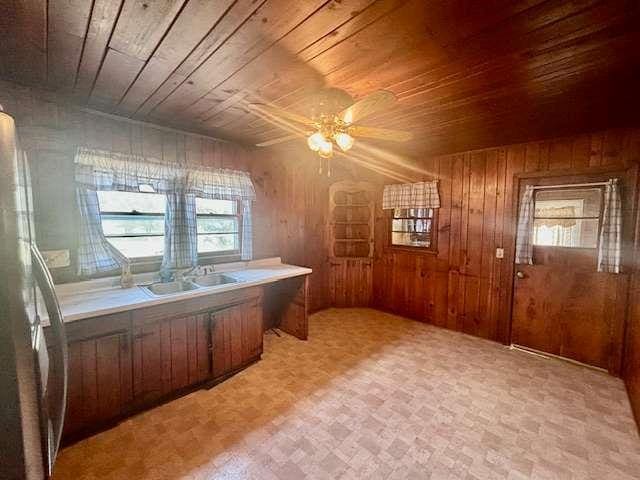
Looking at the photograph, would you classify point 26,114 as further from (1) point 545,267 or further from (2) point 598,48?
(1) point 545,267

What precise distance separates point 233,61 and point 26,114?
1.65m

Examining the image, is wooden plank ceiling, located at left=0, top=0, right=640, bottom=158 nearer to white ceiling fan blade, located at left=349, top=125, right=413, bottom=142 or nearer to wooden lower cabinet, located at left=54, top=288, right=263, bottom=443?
white ceiling fan blade, located at left=349, top=125, right=413, bottom=142

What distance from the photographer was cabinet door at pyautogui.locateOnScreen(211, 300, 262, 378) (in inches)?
92.8

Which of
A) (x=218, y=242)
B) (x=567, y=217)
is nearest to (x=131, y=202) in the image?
(x=218, y=242)

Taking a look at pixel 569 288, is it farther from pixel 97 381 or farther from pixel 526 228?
pixel 97 381

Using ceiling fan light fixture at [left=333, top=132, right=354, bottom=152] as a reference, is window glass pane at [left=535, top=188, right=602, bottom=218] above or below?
below

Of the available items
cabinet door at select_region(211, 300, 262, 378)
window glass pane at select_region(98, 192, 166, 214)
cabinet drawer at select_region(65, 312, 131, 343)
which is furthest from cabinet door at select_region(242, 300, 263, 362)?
window glass pane at select_region(98, 192, 166, 214)

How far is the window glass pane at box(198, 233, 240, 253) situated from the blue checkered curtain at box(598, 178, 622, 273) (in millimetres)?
3689

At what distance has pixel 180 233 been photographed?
2.66 meters

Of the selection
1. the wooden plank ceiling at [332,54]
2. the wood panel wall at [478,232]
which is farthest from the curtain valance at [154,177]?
the wood panel wall at [478,232]

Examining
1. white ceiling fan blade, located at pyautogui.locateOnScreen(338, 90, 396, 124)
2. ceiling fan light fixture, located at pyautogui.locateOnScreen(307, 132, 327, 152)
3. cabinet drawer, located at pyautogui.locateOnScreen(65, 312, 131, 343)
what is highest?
white ceiling fan blade, located at pyautogui.locateOnScreen(338, 90, 396, 124)

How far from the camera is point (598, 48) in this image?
1.37 m

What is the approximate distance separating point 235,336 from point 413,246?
2757 mm

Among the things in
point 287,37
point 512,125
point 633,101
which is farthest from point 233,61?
point 633,101
